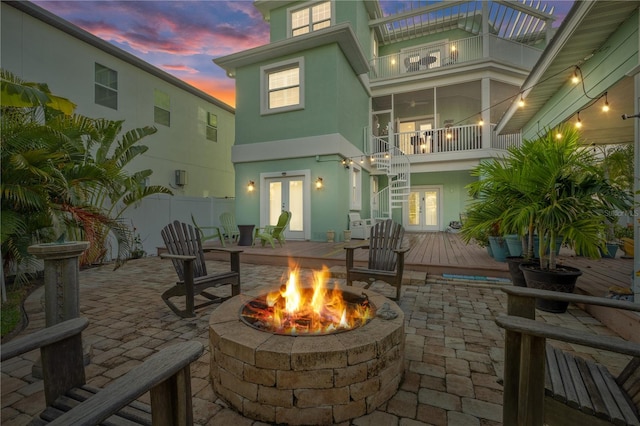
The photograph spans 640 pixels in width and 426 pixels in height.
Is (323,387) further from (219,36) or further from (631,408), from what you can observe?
(219,36)

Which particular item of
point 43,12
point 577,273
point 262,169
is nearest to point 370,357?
point 577,273

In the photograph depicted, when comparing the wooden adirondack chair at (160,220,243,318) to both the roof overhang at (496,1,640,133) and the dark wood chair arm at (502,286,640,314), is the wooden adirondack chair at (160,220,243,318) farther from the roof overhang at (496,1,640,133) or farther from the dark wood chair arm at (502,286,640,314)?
the roof overhang at (496,1,640,133)

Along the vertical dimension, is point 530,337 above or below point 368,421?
above

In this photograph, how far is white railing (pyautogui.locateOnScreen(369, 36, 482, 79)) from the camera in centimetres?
1145

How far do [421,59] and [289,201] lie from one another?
914 cm

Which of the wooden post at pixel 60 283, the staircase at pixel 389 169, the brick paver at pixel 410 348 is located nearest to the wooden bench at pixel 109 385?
the brick paver at pixel 410 348

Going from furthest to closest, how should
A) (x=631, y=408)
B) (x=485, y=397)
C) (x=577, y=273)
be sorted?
(x=577, y=273), (x=485, y=397), (x=631, y=408)

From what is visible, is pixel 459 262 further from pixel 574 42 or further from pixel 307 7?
pixel 307 7

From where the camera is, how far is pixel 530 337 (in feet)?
4.14

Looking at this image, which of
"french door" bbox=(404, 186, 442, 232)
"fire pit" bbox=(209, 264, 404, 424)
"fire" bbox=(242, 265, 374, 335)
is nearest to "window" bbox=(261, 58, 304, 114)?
"french door" bbox=(404, 186, 442, 232)

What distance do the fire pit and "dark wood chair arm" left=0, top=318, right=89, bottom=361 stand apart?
29.7 inches

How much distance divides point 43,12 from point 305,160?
22.5 ft

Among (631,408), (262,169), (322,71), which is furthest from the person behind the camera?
(262,169)

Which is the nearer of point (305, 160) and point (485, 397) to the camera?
point (485, 397)
